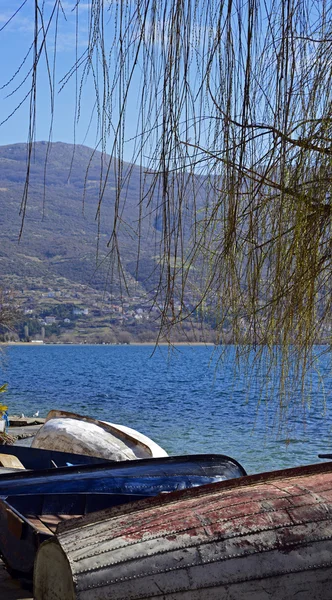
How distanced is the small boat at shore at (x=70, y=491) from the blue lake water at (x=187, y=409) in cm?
66

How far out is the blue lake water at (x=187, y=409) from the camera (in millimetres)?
20516

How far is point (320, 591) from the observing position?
2.58 meters

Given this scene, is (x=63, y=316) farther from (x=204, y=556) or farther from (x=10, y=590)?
(x=204, y=556)

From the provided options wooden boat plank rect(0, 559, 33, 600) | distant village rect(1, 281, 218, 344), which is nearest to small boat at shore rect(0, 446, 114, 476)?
wooden boat plank rect(0, 559, 33, 600)

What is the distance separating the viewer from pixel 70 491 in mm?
4363

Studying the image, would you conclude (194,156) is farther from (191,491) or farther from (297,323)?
(191,491)

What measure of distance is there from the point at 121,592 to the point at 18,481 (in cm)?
207

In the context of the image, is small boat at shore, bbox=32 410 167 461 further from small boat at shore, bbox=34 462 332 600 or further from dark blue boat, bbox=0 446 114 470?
small boat at shore, bbox=34 462 332 600

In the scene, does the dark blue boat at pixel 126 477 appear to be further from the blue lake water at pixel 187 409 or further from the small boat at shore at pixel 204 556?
the small boat at shore at pixel 204 556

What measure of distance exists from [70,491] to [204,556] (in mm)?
1955

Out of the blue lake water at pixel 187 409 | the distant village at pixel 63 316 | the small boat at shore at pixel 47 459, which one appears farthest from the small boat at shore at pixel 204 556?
the distant village at pixel 63 316

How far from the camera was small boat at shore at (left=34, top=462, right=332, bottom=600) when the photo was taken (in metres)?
2.52

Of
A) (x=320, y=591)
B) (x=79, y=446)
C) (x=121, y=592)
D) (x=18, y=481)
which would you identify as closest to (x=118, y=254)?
(x=121, y=592)

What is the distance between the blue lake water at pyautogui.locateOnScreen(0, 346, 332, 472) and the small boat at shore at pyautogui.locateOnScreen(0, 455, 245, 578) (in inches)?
25.9
